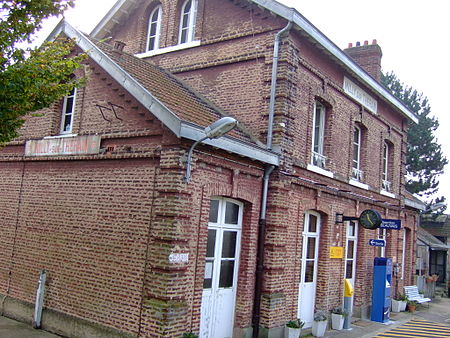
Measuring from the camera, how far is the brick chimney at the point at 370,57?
688 inches

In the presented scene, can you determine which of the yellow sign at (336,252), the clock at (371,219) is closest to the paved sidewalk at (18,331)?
the yellow sign at (336,252)

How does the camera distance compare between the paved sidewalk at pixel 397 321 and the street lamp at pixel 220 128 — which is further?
the paved sidewalk at pixel 397 321

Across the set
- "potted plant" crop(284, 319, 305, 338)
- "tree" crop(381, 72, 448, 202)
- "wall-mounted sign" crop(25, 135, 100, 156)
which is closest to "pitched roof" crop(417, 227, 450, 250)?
"tree" crop(381, 72, 448, 202)

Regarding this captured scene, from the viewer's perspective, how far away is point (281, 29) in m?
11.0

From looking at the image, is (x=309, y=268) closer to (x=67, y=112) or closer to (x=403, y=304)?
(x=403, y=304)

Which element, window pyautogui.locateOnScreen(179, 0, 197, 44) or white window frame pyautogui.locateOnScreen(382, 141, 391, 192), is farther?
white window frame pyautogui.locateOnScreen(382, 141, 391, 192)

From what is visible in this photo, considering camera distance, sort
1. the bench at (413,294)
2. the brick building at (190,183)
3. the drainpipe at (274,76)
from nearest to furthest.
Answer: the brick building at (190,183) < the drainpipe at (274,76) < the bench at (413,294)

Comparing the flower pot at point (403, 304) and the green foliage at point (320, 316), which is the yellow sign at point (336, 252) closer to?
the green foliage at point (320, 316)

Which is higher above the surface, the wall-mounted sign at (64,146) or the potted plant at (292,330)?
the wall-mounted sign at (64,146)

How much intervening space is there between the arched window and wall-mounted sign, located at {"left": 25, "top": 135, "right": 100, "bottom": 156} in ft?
15.9

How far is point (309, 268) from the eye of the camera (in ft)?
40.3

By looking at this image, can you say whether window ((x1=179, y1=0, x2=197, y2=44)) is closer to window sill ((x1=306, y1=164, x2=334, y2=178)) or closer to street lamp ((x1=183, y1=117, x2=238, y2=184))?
window sill ((x1=306, y1=164, x2=334, y2=178))

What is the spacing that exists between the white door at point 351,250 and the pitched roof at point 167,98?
550 centimetres

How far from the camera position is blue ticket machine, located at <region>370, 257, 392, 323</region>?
1423 cm
